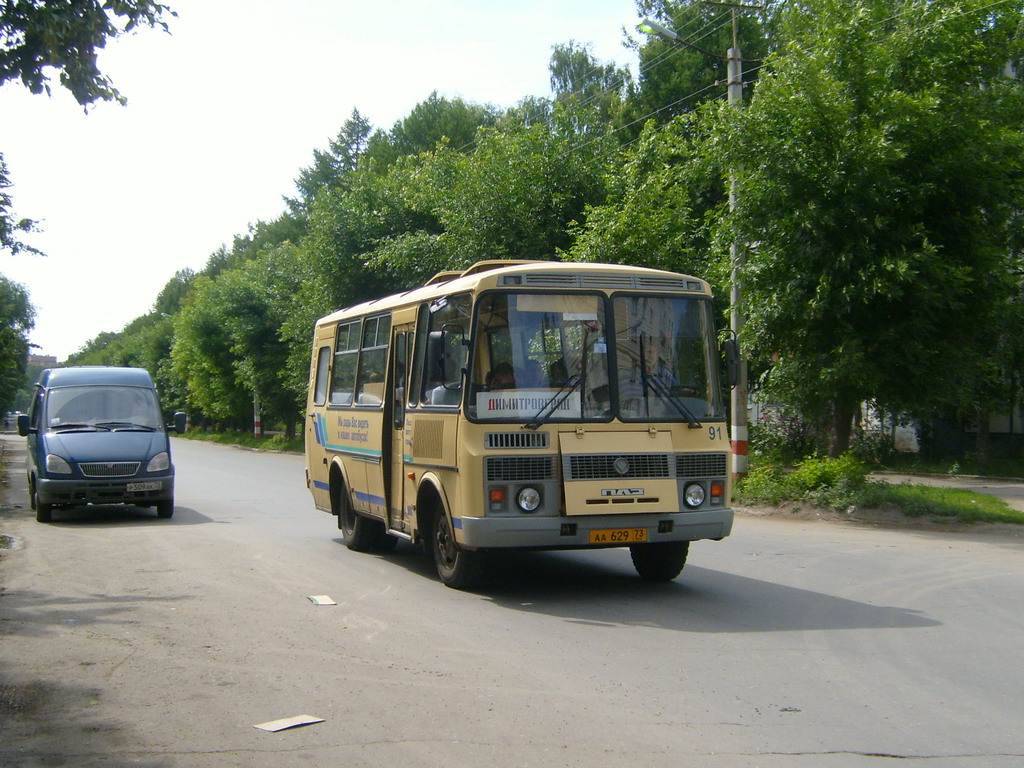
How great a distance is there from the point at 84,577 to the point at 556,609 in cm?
505

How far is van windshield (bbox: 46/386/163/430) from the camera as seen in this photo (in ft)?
56.1

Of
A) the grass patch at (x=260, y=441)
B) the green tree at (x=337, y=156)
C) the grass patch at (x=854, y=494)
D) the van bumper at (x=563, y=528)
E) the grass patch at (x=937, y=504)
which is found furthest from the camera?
the green tree at (x=337, y=156)

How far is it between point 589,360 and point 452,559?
7.39ft

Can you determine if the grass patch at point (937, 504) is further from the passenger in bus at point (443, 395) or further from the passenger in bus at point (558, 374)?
the passenger in bus at point (443, 395)

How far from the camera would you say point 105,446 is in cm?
1655

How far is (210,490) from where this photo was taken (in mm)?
23500

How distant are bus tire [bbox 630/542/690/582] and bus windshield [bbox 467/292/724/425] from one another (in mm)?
1355

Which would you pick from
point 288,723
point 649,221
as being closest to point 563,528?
point 288,723

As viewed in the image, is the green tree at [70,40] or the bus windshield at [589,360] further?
the bus windshield at [589,360]

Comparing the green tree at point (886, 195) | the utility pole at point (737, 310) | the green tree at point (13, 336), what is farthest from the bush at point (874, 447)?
the green tree at point (13, 336)

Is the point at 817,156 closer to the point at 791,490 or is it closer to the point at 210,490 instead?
the point at 791,490

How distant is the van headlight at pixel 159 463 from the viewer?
54.5ft

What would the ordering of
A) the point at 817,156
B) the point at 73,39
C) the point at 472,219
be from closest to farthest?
the point at 73,39, the point at 817,156, the point at 472,219

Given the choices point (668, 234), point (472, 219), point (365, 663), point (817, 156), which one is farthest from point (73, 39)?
point (472, 219)
